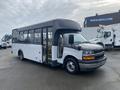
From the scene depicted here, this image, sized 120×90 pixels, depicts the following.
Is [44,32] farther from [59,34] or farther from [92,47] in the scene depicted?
[92,47]

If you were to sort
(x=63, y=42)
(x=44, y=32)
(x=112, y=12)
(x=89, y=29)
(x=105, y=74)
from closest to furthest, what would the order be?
1. (x=105, y=74)
2. (x=63, y=42)
3. (x=44, y=32)
4. (x=89, y=29)
5. (x=112, y=12)

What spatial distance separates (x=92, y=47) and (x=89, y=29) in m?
13.9

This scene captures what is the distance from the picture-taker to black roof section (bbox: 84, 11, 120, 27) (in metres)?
33.5

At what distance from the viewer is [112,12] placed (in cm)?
3516

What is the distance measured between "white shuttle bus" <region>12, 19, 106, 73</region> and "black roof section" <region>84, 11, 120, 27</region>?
90.9ft

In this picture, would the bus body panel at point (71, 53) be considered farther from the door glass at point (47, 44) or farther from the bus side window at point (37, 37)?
the bus side window at point (37, 37)

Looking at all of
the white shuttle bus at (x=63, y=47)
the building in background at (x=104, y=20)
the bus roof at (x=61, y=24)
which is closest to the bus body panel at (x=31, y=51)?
the white shuttle bus at (x=63, y=47)

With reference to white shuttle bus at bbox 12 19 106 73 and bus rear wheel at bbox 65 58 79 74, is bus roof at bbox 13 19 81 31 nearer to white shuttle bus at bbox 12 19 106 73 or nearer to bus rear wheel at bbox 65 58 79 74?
white shuttle bus at bbox 12 19 106 73

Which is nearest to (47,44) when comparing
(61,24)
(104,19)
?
(61,24)

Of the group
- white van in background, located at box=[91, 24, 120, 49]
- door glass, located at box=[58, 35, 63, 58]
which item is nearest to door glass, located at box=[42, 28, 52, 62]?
door glass, located at box=[58, 35, 63, 58]

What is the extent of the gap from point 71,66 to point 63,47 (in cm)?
106

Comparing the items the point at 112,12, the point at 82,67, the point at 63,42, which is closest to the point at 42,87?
the point at 82,67

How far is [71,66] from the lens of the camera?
6.83 metres

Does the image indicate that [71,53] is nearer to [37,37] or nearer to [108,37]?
[37,37]
